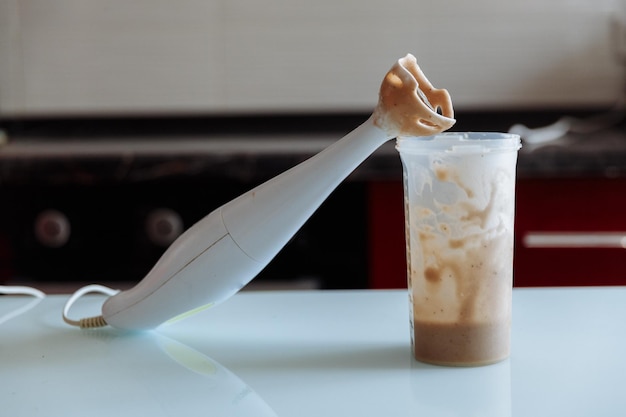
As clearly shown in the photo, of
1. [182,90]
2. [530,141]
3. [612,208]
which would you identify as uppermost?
[182,90]

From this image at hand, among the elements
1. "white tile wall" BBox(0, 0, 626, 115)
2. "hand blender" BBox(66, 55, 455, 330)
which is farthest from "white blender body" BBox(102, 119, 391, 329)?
"white tile wall" BBox(0, 0, 626, 115)

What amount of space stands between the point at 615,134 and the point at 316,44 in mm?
710

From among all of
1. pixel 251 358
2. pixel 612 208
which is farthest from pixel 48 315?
pixel 612 208

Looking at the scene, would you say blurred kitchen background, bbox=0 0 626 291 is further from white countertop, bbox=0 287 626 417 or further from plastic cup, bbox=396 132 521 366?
plastic cup, bbox=396 132 521 366

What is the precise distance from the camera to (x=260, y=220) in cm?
61

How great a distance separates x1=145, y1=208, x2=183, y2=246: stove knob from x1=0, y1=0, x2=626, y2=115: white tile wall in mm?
508

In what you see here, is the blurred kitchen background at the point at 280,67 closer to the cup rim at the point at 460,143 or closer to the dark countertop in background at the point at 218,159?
the dark countertop in background at the point at 218,159

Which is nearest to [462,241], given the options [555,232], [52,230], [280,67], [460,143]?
[460,143]

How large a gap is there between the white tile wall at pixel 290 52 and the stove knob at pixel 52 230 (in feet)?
1.67

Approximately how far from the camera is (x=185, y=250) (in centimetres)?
65

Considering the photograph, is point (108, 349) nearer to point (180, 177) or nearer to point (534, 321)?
point (534, 321)

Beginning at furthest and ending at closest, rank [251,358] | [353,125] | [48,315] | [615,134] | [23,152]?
1. [353,125]
2. [615,134]
3. [23,152]
4. [48,315]
5. [251,358]

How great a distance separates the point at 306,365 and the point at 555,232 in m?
1.01

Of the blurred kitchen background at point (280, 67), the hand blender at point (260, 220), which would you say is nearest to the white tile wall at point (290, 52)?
the blurred kitchen background at point (280, 67)
